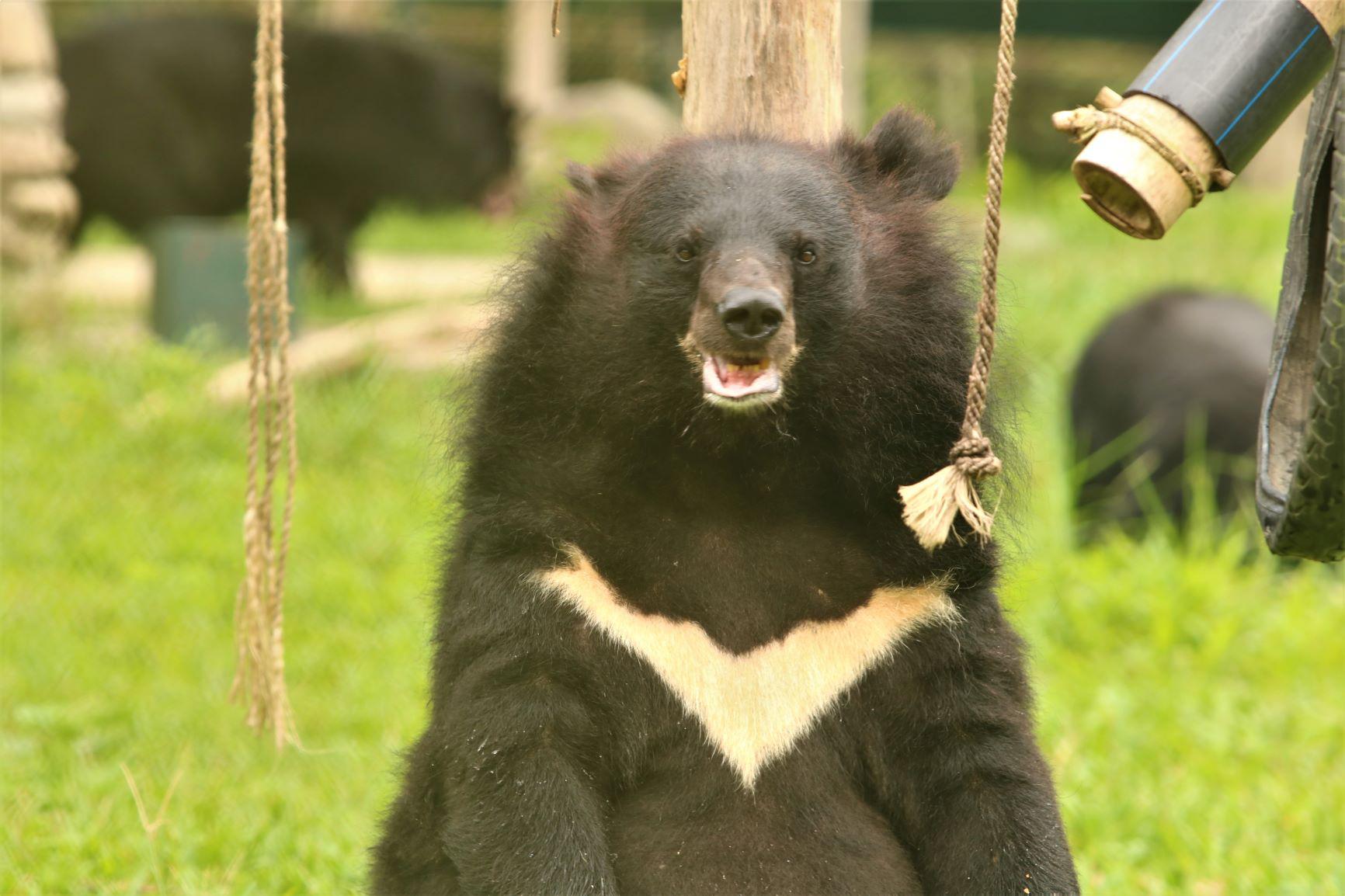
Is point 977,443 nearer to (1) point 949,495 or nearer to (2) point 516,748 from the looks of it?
(1) point 949,495

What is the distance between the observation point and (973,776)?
Answer: 2.59 meters

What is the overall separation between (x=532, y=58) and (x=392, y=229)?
1932 mm

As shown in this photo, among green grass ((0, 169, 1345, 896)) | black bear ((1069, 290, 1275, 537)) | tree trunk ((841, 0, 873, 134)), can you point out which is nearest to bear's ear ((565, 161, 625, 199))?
green grass ((0, 169, 1345, 896))

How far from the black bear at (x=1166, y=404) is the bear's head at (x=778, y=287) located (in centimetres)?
471

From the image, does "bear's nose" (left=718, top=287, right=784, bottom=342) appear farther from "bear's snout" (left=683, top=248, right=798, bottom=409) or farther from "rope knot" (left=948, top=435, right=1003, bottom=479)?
"rope knot" (left=948, top=435, right=1003, bottom=479)

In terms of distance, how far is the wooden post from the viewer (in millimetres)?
2988

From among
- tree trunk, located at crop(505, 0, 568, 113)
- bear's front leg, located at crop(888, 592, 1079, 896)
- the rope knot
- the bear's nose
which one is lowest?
tree trunk, located at crop(505, 0, 568, 113)

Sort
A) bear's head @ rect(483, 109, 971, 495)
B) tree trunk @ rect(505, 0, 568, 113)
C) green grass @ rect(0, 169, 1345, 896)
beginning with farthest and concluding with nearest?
tree trunk @ rect(505, 0, 568, 113) → green grass @ rect(0, 169, 1345, 896) → bear's head @ rect(483, 109, 971, 495)

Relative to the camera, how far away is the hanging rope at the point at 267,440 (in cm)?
307

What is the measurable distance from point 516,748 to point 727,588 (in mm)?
453

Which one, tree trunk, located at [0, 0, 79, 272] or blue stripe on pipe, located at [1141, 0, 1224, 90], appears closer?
blue stripe on pipe, located at [1141, 0, 1224, 90]

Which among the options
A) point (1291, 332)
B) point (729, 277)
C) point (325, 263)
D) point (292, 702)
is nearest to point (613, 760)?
point (729, 277)

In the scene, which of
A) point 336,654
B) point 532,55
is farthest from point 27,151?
point 532,55

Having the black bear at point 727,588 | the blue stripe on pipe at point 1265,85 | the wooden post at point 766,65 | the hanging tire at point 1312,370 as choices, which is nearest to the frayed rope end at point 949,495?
the black bear at point 727,588
